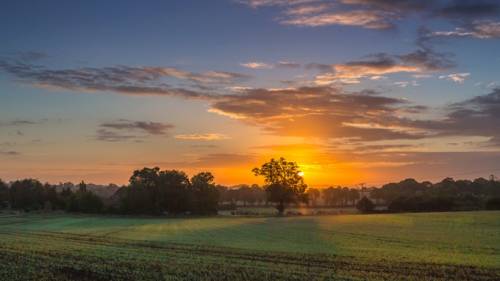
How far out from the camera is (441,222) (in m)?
70.9

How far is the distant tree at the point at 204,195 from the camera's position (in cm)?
14000

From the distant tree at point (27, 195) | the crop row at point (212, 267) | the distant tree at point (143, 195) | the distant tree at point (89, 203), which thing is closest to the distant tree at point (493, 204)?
the distant tree at point (143, 195)

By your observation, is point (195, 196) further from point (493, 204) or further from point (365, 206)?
point (493, 204)

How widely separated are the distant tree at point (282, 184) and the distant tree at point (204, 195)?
1292 cm

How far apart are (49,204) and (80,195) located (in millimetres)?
15828

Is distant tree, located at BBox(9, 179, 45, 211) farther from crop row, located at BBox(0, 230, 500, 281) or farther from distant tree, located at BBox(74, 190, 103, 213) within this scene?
crop row, located at BBox(0, 230, 500, 281)

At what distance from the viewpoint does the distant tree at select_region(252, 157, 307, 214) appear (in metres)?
134

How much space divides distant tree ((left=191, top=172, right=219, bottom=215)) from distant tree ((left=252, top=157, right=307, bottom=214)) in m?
12.9

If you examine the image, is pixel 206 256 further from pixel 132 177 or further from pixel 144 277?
pixel 132 177

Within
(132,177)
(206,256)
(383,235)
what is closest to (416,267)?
(206,256)

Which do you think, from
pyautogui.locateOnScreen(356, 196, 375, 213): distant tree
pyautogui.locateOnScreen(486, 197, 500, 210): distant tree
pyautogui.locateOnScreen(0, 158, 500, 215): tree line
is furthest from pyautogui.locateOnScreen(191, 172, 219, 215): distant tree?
pyautogui.locateOnScreen(486, 197, 500, 210): distant tree

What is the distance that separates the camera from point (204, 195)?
14188 centimetres

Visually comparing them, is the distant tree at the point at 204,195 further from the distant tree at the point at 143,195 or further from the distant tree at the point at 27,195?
the distant tree at the point at 27,195

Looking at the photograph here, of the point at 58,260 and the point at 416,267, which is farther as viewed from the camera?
the point at 58,260
